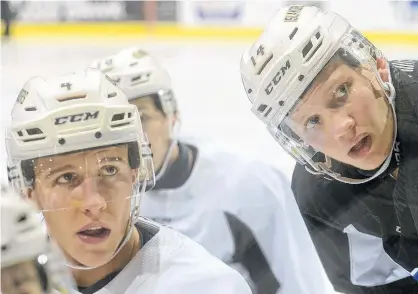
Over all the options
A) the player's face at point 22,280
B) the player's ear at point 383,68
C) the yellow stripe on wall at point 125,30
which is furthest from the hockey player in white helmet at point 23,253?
the yellow stripe on wall at point 125,30

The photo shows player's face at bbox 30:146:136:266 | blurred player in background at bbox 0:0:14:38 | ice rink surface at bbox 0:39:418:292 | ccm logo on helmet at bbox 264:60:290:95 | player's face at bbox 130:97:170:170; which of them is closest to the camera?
player's face at bbox 30:146:136:266

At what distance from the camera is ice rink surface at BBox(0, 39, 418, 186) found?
145 centimetres

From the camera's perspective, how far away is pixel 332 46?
1.08 metres

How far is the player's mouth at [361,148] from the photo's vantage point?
3.54 ft

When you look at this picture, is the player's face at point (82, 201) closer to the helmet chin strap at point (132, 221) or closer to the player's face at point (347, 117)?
the helmet chin strap at point (132, 221)

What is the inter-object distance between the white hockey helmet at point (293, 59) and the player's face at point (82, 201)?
0.97 feet

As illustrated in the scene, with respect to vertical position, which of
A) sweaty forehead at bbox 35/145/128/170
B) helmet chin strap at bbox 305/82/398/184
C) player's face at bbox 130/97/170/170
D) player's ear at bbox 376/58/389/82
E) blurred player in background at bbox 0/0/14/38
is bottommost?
blurred player in background at bbox 0/0/14/38

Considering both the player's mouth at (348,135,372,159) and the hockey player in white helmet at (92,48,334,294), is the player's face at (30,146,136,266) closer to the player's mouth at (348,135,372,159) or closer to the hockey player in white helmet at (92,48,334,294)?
the hockey player in white helmet at (92,48,334,294)

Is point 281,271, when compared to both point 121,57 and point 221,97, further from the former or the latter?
point 221,97

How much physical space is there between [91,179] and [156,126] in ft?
1.42

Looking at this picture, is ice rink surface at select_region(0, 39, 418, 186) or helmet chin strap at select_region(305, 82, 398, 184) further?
ice rink surface at select_region(0, 39, 418, 186)

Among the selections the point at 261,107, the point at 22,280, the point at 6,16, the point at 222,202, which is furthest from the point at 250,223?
the point at 6,16

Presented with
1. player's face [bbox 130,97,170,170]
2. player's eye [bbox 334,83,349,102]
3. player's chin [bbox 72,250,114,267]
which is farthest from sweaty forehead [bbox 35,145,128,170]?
player's eye [bbox 334,83,349,102]

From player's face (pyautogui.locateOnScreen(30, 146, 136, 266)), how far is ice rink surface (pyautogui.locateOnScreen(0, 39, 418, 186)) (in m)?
0.08
